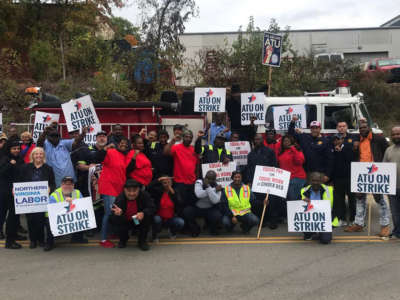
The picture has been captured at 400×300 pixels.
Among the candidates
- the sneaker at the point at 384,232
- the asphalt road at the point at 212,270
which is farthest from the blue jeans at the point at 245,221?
the sneaker at the point at 384,232

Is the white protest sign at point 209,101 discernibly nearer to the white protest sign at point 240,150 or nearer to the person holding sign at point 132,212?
the white protest sign at point 240,150

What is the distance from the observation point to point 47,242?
24.1ft

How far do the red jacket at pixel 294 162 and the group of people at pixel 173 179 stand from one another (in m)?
0.02

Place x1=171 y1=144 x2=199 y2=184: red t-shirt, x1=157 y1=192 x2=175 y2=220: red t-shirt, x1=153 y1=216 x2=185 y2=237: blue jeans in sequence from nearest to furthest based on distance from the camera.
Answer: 1. x1=153 y1=216 x2=185 y2=237: blue jeans
2. x1=157 y1=192 x2=175 y2=220: red t-shirt
3. x1=171 y1=144 x2=199 y2=184: red t-shirt

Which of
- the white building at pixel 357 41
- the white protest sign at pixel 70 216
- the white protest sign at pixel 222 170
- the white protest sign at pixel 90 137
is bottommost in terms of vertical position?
the white protest sign at pixel 70 216

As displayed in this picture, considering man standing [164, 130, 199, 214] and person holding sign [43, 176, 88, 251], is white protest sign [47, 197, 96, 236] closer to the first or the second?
person holding sign [43, 176, 88, 251]

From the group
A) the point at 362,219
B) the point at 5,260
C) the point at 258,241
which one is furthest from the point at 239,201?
the point at 5,260

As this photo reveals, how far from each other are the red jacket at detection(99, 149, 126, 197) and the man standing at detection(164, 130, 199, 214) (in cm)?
111

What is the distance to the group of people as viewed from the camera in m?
7.50

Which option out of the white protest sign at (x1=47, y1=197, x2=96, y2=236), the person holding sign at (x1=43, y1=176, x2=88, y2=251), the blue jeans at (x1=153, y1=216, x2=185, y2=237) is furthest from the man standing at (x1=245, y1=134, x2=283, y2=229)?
the person holding sign at (x1=43, y1=176, x2=88, y2=251)

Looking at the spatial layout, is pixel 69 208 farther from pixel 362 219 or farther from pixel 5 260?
pixel 362 219

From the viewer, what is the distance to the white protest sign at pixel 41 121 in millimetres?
9352

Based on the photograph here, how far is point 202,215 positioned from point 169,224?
2.21 feet

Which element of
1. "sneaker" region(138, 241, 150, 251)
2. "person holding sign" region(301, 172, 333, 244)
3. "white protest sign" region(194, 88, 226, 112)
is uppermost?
"white protest sign" region(194, 88, 226, 112)
